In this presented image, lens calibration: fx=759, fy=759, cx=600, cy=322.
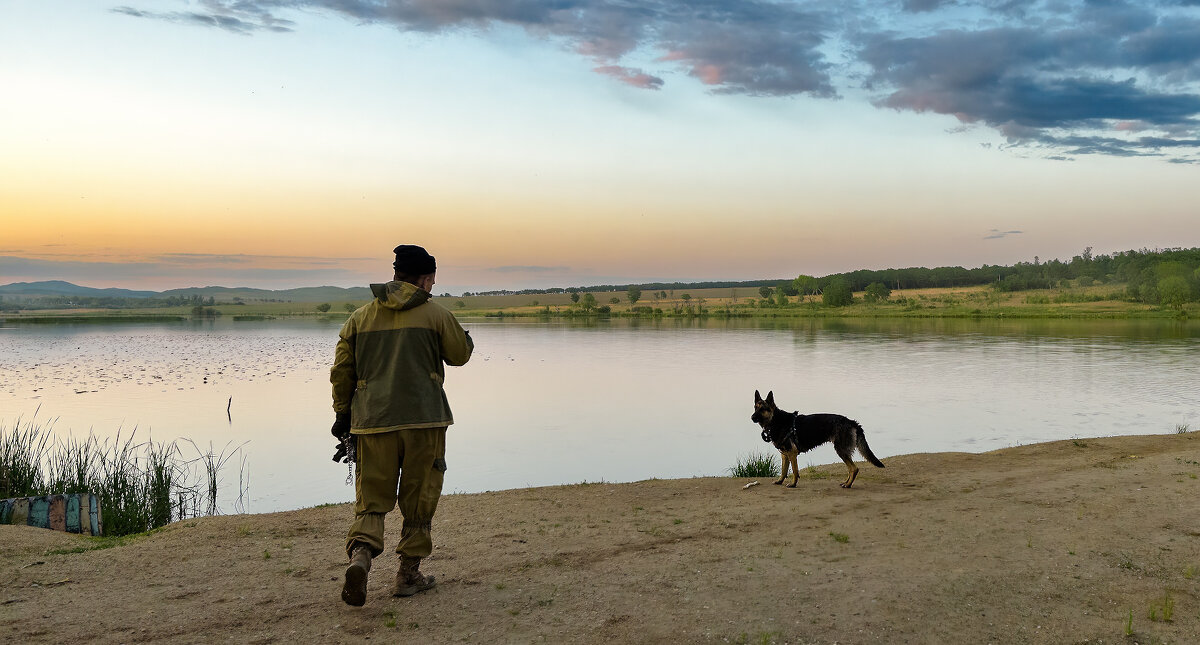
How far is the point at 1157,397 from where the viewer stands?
20.1 metres

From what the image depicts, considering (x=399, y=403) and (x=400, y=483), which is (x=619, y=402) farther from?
(x=399, y=403)

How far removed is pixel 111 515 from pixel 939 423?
51.9ft

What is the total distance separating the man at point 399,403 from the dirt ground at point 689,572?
0.55 metres

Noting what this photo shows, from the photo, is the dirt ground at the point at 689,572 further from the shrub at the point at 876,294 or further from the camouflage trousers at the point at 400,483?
the shrub at the point at 876,294

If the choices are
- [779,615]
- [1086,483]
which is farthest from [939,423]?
[779,615]

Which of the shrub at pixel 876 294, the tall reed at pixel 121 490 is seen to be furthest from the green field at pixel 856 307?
the tall reed at pixel 121 490

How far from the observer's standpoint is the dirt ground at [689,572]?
4656 mm

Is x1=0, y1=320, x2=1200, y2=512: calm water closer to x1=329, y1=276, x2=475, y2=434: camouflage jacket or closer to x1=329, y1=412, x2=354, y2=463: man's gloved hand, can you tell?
x1=329, y1=412, x2=354, y2=463: man's gloved hand

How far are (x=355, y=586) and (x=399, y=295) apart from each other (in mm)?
1895

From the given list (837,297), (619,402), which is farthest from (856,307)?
(619,402)

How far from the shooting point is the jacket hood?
16.7ft

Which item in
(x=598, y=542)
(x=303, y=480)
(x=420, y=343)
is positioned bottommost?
(x=303, y=480)

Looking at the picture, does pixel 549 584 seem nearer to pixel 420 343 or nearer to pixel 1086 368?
pixel 420 343

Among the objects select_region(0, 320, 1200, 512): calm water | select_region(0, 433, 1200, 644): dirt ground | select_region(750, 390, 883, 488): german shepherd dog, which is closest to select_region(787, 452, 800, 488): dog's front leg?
select_region(750, 390, 883, 488): german shepherd dog
